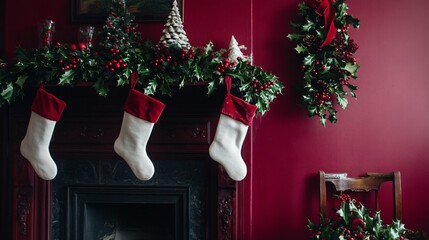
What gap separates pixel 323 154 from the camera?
2.47 meters

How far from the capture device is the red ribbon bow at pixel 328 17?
90.0 inches

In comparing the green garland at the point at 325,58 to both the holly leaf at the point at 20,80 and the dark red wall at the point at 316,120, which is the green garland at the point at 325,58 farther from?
the holly leaf at the point at 20,80

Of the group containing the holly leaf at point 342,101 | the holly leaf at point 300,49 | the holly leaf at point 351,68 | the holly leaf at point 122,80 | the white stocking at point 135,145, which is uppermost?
the holly leaf at point 300,49

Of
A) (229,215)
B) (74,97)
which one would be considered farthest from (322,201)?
(74,97)

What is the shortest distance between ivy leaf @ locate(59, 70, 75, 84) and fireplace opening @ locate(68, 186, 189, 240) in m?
0.72

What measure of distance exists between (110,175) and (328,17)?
1.60 m

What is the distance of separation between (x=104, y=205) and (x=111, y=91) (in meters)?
0.77

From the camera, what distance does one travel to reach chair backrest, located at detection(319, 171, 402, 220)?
2.35m

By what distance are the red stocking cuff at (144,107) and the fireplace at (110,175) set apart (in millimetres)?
234

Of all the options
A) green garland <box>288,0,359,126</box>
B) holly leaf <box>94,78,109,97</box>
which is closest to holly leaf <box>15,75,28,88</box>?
holly leaf <box>94,78,109,97</box>

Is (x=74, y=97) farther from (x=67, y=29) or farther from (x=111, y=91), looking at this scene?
(x=67, y=29)

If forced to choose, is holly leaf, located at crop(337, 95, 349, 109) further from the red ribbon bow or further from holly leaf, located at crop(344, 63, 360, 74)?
the red ribbon bow

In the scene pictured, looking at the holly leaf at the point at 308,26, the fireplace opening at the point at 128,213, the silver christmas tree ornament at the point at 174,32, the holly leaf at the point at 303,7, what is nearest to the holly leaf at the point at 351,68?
the holly leaf at the point at 308,26

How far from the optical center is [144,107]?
2188 mm
